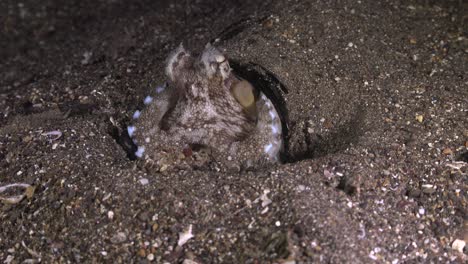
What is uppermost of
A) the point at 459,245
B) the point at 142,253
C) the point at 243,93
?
the point at 243,93

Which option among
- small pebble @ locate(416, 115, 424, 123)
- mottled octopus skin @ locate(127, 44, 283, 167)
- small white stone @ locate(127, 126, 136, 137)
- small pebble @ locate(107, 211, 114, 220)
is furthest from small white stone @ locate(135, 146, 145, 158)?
small pebble @ locate(416, 115, 424, 123)

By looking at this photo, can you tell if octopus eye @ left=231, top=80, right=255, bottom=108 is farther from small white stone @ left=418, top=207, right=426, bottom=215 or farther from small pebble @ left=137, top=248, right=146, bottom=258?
Result: small white stone @ left=418, top=207, right=426, bottom=215

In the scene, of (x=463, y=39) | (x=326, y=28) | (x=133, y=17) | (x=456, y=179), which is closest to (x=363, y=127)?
(x=456, y=179)

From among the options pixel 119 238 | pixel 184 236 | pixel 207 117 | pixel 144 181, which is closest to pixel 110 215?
pixel 119 238

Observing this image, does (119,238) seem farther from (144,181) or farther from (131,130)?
(131,130)

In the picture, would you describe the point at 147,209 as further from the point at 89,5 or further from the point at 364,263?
the point at 89,5

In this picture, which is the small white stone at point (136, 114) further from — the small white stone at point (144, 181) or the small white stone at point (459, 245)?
the small white stone at point (459, 245)

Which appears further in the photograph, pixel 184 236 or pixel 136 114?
pixel 136 114
